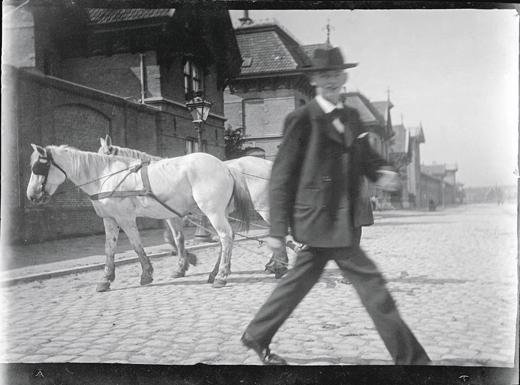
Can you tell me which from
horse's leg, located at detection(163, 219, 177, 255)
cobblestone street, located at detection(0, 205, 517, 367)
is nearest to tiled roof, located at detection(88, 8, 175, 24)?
horse's leg, located at detection(163, 219, 177, 255)

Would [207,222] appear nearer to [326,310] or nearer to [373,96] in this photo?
[326,310]

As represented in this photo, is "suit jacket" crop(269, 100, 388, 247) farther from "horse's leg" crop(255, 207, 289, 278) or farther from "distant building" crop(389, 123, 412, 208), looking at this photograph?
"horse's leg" crop(255, 207, 289, 278)

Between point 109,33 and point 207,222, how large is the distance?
1943mm

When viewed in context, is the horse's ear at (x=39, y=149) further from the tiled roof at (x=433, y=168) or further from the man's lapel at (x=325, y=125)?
the tiled roof at (x=433, y=168)

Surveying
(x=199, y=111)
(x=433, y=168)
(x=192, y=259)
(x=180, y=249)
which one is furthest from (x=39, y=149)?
(x=433, y=168)

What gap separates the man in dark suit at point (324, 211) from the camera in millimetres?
3055

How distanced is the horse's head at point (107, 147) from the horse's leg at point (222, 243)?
3.57ft

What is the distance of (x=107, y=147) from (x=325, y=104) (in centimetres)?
195

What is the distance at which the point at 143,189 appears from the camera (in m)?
4.48

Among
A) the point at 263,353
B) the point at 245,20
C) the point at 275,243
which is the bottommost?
the point at 263,353

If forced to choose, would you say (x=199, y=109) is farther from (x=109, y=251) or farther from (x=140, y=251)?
(x=109, y=251)

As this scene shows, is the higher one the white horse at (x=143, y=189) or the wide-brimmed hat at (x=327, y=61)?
the wide-brimmed hat at (x=327, y=61)

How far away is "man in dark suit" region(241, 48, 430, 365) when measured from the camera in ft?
10.0

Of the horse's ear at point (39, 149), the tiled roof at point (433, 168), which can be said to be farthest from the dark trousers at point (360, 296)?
the horse's ear at point (39, 149)
